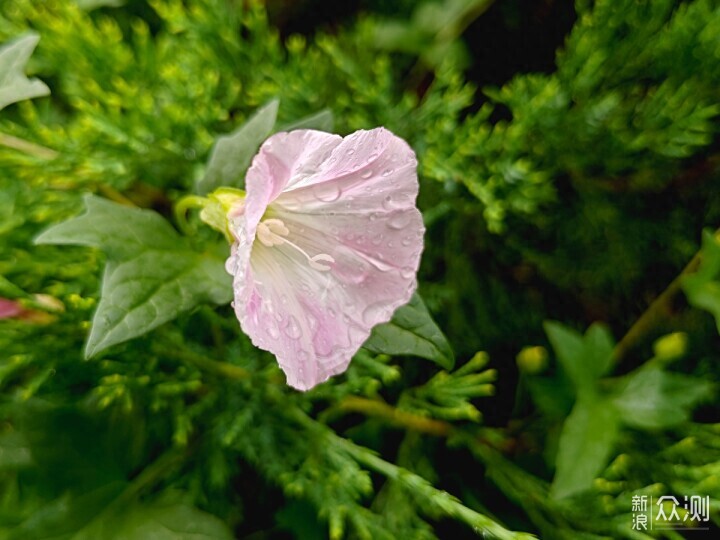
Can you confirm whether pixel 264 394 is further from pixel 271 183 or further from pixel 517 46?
pixel 517 46

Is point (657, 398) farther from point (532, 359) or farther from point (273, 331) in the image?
point (273, 331)

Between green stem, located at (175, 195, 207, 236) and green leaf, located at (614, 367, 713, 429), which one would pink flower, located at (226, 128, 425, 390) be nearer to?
green stem, located at (175, 195, 207, 236)

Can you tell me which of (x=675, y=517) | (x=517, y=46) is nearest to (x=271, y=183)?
(x=675, y=517)

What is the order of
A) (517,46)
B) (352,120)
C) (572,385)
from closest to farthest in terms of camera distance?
(572,385) < (352,120) < (517,46)

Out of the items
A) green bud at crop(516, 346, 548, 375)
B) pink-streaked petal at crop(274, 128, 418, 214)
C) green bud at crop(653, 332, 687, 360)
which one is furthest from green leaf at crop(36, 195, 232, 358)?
green bud at crop(653, 332, 687, 360)

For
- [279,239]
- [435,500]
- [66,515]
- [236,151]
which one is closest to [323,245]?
[279,239]

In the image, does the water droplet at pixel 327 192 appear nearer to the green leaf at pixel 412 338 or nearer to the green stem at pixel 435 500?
the green leaf at pixel 412 338

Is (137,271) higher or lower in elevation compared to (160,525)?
higher
